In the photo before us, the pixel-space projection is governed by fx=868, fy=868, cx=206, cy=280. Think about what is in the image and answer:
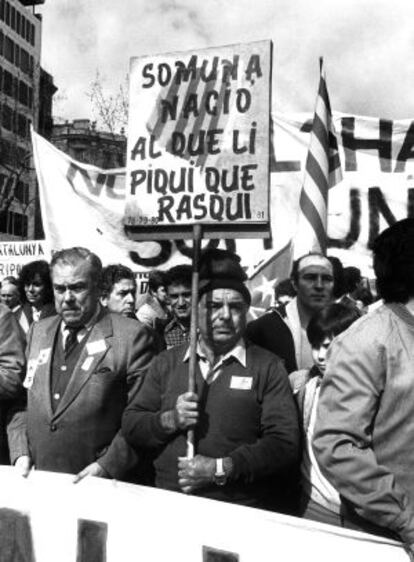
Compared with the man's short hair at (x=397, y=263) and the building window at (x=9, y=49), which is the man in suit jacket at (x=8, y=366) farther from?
the building window at (x=9, y=49)

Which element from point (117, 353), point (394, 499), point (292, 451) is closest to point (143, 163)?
point (117, 353)

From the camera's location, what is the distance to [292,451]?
3000 mm

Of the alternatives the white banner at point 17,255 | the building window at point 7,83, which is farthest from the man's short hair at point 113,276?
the building window at point 7,83

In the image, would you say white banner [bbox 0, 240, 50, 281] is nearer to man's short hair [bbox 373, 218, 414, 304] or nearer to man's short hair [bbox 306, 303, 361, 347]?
man's short hair [bbox 306, 303, 361, 347]

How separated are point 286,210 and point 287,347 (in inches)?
118

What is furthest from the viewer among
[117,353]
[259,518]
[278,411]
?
[117,353]

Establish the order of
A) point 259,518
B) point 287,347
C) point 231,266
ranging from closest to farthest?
point 259,518, point 231,266, point 287,347

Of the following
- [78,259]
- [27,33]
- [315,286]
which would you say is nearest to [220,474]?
[78,259]

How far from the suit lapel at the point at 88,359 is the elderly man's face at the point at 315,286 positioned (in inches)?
40.7

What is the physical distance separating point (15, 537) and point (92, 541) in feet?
1.22

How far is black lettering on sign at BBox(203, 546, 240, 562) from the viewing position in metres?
2.86

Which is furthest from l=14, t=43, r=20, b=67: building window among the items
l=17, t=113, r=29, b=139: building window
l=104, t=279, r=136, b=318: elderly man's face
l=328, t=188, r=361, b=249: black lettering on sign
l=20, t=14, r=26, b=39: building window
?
l=104, t=279, r=136, b=318: elderly man's face

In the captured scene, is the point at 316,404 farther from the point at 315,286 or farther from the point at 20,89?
the point at 20,89

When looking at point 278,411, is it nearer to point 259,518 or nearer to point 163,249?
point 259,518
